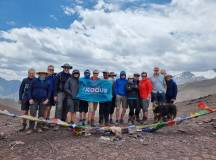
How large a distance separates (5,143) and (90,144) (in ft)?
9.56

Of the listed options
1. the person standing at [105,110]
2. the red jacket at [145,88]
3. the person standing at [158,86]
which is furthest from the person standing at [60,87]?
the person standing at [158,86]

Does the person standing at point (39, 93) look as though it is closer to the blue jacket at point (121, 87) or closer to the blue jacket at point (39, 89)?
Answer: the blue jacket at point (39, 89)

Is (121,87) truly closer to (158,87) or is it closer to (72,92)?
(158,87)

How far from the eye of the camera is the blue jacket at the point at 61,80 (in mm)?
13570

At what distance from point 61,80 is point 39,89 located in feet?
2.60

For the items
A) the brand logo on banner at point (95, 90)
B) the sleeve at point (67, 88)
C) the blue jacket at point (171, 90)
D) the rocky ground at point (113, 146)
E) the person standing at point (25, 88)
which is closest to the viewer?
the rocky ground at point (113, 146)

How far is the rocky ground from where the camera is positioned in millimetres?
10547

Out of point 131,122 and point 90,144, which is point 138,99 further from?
point 90,144

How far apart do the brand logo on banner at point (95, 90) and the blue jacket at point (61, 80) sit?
2.15 feet

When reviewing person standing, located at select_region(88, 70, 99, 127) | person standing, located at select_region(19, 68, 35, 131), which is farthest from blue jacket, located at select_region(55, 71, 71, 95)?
person standing, located at select_region(88, 70, 99, 127)

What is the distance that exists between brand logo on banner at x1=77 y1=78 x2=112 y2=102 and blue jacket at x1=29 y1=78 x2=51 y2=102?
3.73 ft

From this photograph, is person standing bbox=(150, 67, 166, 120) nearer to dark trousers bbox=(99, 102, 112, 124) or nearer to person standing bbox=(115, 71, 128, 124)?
person standing bbox=(115, 71, 128, 124)

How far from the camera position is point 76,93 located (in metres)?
13.7

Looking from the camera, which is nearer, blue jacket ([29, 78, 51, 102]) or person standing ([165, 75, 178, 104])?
blue jacket ([29, 78, 51, 102])
